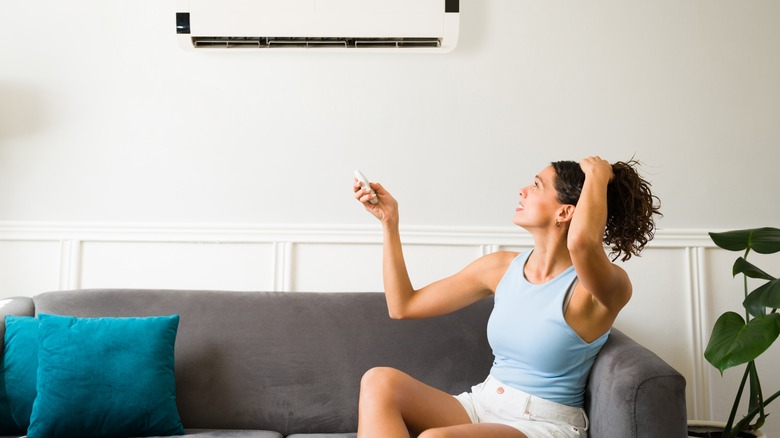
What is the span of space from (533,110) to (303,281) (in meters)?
1.07

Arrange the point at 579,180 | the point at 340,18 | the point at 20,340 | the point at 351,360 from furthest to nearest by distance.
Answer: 1. the point at 340,18
2. the point at 351,360
3. the point at 20,340
4. the point at 579,180

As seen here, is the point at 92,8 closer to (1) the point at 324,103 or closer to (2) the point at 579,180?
(1) the point at 324,103

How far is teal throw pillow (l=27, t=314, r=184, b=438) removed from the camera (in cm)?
181

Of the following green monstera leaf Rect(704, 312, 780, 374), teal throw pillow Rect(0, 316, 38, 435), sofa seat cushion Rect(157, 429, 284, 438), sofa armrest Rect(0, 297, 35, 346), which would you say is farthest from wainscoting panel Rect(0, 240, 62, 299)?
green monstera leaf Rect(704, 312, 780, 374)

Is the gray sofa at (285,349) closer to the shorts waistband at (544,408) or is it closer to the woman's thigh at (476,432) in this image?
the shorts waistband at (544,408)

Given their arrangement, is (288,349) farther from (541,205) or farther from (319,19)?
(319,19)

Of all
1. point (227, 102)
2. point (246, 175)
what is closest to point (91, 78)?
point (227, 102)

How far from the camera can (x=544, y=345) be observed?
166cm

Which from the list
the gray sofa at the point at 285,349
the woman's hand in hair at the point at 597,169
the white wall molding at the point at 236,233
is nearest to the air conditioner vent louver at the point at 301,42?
the white wall molding at the point at 236,233

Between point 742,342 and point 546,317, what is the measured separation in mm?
575

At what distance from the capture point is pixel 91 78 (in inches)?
98.7

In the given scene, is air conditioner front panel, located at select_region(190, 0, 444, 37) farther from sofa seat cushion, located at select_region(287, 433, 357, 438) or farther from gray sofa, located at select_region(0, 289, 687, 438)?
sofa seat cushion, located at select_region(287, 433, 357, 438)

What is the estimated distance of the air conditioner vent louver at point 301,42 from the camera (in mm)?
2461

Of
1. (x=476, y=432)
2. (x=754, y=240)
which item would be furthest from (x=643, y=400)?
(x=754, y=240)
